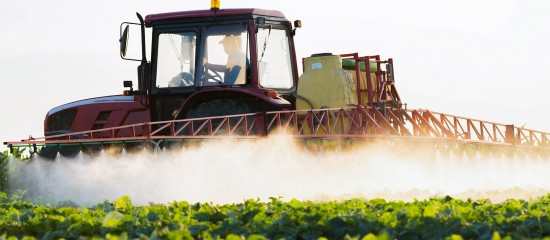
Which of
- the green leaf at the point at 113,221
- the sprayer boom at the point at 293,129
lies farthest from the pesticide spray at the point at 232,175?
the green leaf at the point at 113,221

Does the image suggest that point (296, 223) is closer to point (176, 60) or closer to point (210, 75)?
point (210, 75)

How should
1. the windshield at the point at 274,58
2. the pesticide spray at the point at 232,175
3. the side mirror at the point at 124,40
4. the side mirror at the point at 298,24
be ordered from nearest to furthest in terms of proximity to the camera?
the pesticide spray at the point at 232,175, the side mirror at the point at 124,40, the windshield at the point at 274,58, the side mirror at the point at 298,24

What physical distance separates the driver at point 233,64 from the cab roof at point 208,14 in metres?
0.37

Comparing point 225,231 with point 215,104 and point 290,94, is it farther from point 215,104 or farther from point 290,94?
point 290,94

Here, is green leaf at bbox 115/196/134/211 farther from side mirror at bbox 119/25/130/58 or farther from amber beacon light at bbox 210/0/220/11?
amber beacon light at bbox 210/0/220/11

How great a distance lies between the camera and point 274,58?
15.0 metres

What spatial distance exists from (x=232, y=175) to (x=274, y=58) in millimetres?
2127

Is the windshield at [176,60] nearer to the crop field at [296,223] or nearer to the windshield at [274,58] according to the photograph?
the windshield at [274,58]

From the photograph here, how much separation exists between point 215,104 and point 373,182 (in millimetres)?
3004

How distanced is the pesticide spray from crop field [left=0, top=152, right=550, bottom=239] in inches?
132

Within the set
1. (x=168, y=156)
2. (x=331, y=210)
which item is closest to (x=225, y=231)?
(x=331, y=210)

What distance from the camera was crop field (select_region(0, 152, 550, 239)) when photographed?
25.1ft

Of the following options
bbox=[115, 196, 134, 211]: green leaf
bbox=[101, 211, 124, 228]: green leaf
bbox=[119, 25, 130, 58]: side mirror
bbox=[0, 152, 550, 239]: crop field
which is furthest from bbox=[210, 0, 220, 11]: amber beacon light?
bbox=[101, 211, 124, 228]: green leaf

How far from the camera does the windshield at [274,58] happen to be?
48.3ft
